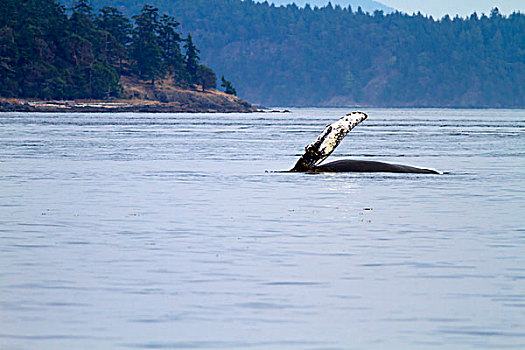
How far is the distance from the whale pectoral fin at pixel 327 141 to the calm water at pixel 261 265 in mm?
4094

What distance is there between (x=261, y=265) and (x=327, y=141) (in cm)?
2068

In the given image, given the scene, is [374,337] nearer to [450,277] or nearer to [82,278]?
[450,277]

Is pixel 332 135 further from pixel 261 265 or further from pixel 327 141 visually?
pixel 261 265

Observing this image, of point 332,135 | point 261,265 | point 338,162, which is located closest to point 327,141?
point 332,135

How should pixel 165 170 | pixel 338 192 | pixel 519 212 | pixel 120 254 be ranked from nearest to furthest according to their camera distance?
pixel 120 254 → pixel 519 212 → pixel 338 192 → pixel 165 170

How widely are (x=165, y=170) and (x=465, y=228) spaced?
2014 cm

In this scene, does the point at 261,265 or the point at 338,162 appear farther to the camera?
the point at 338,162

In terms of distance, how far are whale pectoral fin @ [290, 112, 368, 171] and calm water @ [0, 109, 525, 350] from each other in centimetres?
409

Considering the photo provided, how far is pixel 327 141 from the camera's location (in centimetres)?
3625

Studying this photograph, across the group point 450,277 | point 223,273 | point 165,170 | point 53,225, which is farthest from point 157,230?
point 165,170

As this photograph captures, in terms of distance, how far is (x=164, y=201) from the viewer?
26297mm

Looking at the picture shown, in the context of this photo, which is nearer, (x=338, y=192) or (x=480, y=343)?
(x=480, y=343)

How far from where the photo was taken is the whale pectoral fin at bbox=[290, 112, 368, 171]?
119ft

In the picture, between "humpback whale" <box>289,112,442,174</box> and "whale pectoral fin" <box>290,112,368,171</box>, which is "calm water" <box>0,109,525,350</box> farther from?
"humpback whale" <box>289,112,442,174</box>
